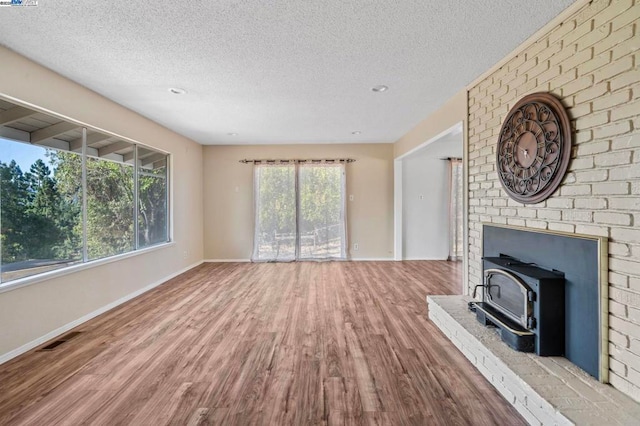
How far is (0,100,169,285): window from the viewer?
2348 millimetres

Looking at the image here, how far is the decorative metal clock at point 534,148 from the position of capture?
72.4 inches

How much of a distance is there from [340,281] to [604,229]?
3.35m

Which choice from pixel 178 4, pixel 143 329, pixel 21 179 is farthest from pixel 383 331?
pixel 21 179

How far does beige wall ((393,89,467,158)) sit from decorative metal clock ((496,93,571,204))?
899mm

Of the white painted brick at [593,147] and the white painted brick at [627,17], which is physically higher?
the white painted brick at [627,17]

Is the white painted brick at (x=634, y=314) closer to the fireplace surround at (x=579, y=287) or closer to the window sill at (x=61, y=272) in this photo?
the fireplace surround at (x=579, y=287)

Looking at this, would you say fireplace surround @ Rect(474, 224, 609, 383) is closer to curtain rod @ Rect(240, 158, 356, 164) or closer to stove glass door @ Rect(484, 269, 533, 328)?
stove glass door @ Rect(484, 269, 533, 328)

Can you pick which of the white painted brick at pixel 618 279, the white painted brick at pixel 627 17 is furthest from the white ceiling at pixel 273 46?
the white painted brick at pixel 618 279

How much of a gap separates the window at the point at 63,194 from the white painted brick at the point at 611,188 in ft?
14.2

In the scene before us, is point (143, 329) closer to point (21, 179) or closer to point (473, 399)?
point (21, 179)

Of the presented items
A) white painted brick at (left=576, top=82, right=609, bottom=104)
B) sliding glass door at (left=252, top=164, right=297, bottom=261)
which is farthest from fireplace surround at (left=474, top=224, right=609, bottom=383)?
sliding glass door at (left=252, top=164, right=297, bottom=261)

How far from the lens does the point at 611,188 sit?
1541 mm

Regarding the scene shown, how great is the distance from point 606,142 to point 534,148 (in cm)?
49

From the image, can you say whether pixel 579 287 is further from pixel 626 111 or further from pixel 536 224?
pixel 626 111
